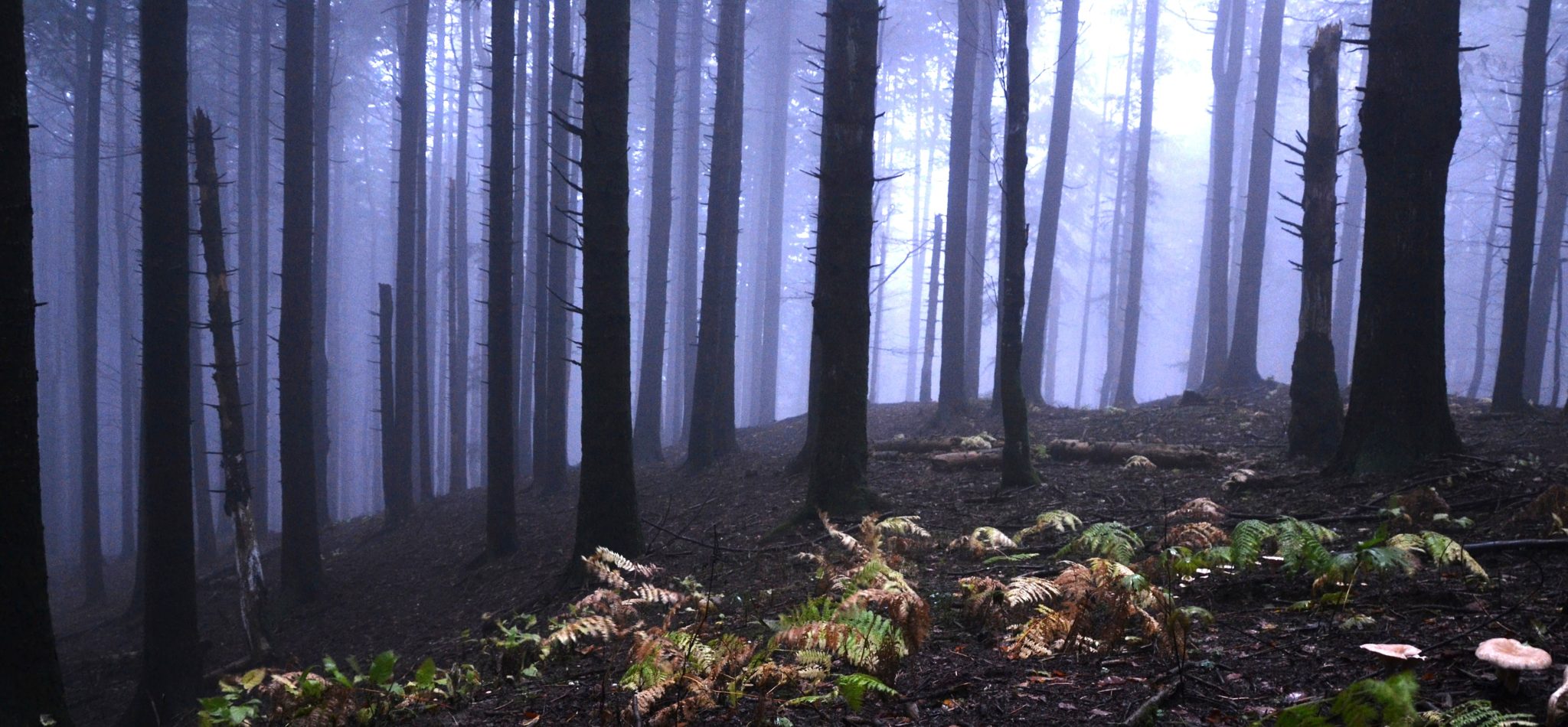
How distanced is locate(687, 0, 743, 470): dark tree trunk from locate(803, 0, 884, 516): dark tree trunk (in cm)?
736

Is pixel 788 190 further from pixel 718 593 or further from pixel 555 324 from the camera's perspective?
pixel 718 593

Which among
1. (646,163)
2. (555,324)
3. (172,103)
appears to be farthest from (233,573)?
(646,163)

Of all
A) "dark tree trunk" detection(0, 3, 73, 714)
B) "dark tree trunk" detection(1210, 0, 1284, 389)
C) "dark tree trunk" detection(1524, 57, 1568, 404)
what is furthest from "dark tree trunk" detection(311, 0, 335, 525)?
"dark tree trunk" detection(1524, 57, 1568, 404)

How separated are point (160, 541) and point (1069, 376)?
78496mm

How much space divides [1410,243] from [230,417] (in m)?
13.0

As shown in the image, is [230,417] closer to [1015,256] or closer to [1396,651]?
[1015,256]

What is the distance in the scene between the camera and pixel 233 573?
55.9 feet

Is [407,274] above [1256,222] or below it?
below

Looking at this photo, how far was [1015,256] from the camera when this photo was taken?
9453 mm

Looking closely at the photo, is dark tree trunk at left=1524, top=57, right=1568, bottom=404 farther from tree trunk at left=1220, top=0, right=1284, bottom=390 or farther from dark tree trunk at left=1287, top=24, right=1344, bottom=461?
dark tree trunk at left=1287, top=24, right=1344, bottom=461

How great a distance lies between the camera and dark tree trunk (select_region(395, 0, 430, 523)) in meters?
19.2

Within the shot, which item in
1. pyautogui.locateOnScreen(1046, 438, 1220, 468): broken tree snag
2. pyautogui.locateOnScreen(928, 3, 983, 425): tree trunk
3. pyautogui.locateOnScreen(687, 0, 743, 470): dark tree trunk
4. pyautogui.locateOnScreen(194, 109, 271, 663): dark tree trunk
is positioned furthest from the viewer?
pyautogui.locateOnScreen(928, 3, 983, 425): tree trunk

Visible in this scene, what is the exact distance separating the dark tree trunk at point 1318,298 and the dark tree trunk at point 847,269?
→ 16.3 ft

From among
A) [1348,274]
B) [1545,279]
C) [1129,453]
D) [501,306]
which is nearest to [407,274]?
[501,306]
